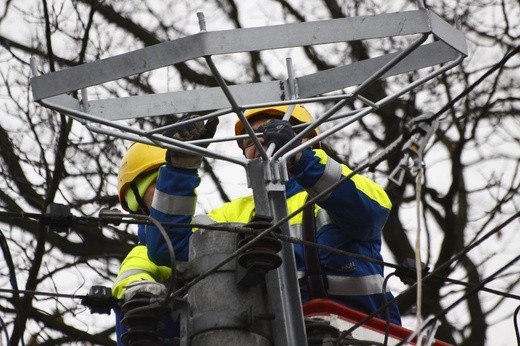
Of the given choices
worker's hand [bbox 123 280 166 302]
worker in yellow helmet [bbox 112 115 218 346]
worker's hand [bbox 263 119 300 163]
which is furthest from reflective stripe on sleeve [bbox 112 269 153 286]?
worker's hand [bbox 263 119 300 163]

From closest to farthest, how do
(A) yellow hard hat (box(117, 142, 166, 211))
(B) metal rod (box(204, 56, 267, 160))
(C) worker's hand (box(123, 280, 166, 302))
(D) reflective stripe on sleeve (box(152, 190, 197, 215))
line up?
(B) metal rod (box(204, 56, 267, 160))
(C) worker's hand (box(123, 280, 166, 302))
(D) reflective stripe on sleeve (box(152, 190, 197, 215))
(A) yellow hard hat (box(117, 142, 166, 211))

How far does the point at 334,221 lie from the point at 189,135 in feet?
2.31

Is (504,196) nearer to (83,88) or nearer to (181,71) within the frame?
(181,71)

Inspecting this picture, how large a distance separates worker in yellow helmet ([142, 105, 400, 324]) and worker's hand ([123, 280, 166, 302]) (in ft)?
0.61

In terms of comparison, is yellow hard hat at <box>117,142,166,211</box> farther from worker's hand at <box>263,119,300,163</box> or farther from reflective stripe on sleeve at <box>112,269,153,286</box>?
worker's hand at <box>263,119,300,163</box>

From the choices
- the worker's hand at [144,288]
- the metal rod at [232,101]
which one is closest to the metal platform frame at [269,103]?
the metal rod at [232,101]

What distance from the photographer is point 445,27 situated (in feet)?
15.1

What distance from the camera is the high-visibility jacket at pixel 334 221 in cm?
527

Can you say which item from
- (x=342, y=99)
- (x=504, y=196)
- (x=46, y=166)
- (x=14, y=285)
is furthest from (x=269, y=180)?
(x=504, y=196)

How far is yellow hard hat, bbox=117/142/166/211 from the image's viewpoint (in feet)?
21.7

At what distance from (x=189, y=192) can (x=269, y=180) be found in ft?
1.90

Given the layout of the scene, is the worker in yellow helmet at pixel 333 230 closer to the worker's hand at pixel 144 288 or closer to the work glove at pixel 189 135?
the work glove at pixel 189 135

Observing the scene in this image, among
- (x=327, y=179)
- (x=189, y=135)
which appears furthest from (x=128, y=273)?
(x=327, y=179)

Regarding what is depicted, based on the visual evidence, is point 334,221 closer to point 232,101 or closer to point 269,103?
point 269,103
